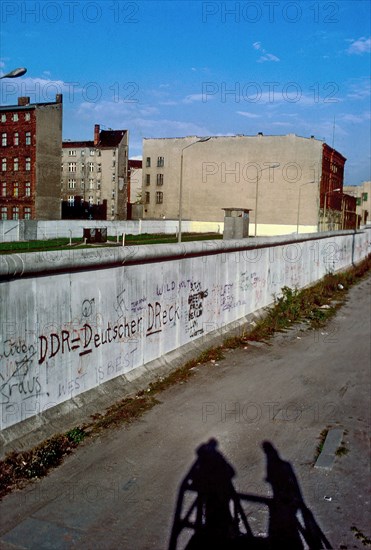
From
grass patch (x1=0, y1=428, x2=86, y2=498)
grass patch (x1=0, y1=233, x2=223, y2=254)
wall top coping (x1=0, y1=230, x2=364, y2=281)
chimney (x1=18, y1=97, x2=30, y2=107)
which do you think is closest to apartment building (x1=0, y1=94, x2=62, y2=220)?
chimney (x1=18, y1=97, x2=30, y2=107)

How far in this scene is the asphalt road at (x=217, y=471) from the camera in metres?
4.70

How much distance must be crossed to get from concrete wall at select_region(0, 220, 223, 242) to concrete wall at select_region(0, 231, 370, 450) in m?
37.4

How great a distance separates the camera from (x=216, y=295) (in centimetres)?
1200

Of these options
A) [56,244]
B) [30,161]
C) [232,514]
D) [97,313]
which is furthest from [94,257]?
[30,161]

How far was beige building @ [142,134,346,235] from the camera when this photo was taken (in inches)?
2665

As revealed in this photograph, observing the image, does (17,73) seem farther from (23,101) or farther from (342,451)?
(23,101)

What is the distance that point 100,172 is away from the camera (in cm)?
7969

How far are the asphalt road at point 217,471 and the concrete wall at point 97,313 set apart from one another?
2.83 feet

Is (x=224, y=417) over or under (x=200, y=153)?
under

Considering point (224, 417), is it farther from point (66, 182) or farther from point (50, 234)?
point (66, 182)

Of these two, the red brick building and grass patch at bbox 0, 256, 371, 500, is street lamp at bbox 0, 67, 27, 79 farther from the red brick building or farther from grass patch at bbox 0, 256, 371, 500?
the red brick building

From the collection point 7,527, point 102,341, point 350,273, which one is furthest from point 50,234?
point 7,527

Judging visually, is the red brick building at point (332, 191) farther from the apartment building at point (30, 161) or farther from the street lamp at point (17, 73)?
the street lamp at point (17, 73)

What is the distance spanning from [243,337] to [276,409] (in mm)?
4634
